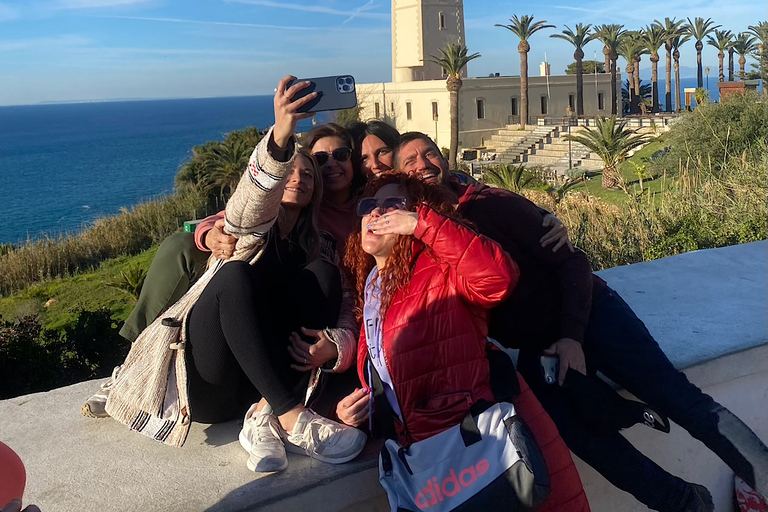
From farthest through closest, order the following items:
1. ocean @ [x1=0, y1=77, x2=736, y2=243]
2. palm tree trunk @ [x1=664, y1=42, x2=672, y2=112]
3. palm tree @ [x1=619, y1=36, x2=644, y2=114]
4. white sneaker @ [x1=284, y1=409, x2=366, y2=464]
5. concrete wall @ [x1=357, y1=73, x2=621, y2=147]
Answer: palm tree trunk @ [x1=664, y1=42, x2=672, y2=112]
palm tree @ [x1=619, y1=36, x2=644, y2=114]
ocean @ [x1=0, y1=77, x2=736, y2=243]
concrete wall @ [x1=357, y1=73, x2=621, y2=147]
white sneaker @ [x1=284, y1=409, x2=366, y2=464]

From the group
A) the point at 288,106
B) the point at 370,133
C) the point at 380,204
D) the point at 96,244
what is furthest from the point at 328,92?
the point at 96,244

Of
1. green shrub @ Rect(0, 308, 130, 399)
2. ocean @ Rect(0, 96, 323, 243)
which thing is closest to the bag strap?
green shrub @ Rect(0, 308, 130, 399)

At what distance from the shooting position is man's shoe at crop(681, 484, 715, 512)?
2.09 metres

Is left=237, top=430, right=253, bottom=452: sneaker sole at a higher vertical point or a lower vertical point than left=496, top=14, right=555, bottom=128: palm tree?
lower

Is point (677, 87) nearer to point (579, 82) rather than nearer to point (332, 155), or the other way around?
point (579, 82)

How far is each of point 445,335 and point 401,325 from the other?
13cm

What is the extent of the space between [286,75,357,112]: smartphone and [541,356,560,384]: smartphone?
3.40 ft

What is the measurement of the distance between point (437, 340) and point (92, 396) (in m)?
1.34

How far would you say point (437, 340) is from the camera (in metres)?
1.97

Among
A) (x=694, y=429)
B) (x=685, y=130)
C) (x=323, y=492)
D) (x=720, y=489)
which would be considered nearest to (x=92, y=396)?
(x=323, y=492)

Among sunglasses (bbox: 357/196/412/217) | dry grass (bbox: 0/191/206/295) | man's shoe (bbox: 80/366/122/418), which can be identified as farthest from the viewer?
dry grass (bbox: 0/191/206/295)

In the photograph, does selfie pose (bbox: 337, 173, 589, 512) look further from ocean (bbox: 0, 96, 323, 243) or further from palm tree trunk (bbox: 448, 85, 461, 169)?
palm tree trunk (bbox: 448, 85, 461, 169)

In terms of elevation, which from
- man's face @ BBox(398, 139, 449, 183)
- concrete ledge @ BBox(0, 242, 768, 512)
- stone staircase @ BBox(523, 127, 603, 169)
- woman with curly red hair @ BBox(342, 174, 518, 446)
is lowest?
concrete ledge @ BBox(0, 242, 768, 512)

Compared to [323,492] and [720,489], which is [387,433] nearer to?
[323,492]
